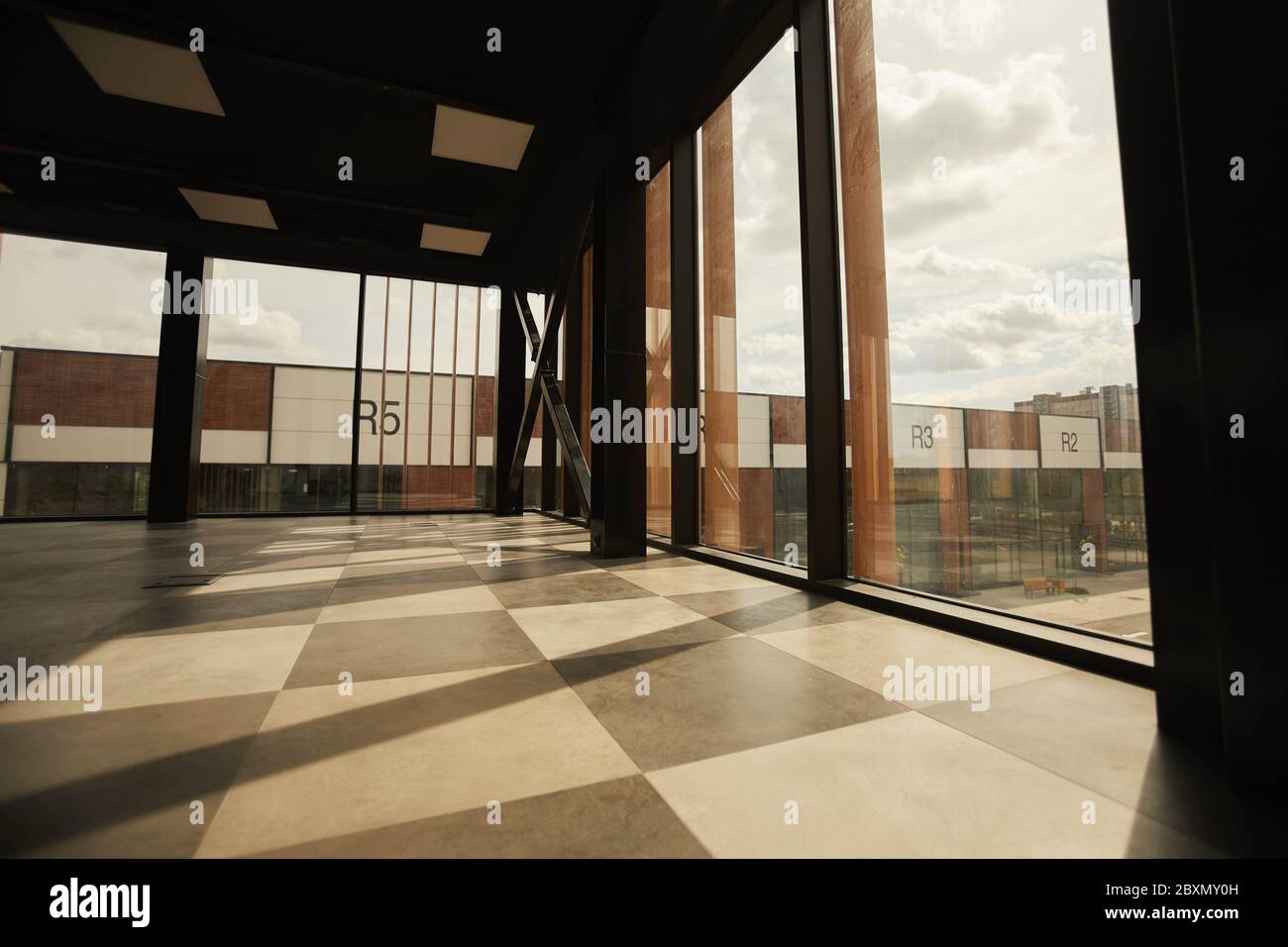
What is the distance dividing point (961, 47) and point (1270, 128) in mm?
2356

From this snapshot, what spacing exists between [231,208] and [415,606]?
809cm

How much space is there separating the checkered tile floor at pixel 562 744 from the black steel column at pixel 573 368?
627cm

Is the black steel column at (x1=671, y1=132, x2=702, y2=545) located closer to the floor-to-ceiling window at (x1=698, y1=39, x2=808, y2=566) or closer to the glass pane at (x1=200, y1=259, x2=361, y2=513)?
the floor-to-ceiling window at (x1=698, y1=39, x2=808, y2=566)

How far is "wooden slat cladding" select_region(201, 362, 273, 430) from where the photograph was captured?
9883mm

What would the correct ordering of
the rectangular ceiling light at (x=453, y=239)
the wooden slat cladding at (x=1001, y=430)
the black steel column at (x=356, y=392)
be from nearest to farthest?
the wooden slat cladding at (x=1001, y=430), the rectangular ceiling light at (x=453, y=239), the black steel column at (x=356, y=392)

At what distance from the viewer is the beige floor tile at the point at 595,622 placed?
8.75 feet

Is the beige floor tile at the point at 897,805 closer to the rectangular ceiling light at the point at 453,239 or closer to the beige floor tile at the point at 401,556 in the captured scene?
the beige floor tile at the point at 401,556

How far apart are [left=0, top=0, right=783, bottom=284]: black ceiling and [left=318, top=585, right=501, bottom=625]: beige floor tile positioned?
190 inches

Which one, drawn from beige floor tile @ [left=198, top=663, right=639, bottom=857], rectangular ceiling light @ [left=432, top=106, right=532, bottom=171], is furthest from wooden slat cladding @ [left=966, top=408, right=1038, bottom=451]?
rectangular ceiling light @ [left=432, top=106, right=532, bottom=171]

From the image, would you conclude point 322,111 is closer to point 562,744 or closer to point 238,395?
point 238,395

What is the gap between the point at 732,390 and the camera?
17.6ft

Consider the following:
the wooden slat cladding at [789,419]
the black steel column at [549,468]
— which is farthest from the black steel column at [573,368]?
the wooden slat cladding at [789,419]

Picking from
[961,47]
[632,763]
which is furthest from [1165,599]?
[961,47]

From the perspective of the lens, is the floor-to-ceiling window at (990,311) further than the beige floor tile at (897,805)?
Yes
